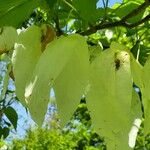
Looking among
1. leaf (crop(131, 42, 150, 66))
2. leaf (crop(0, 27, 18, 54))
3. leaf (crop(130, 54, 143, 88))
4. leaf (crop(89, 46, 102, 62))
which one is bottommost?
leaf (crop(130, 54, 143, 88))

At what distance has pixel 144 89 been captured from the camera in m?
0.81

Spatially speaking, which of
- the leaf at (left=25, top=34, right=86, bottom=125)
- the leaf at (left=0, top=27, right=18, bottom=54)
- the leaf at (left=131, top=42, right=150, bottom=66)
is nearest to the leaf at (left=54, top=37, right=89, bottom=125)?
the leaf at (left=25, top=34, right=86, bottom=125)

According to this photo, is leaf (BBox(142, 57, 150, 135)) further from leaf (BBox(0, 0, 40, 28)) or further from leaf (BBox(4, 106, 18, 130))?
leaf (BBox(4, 106, 18, 130))

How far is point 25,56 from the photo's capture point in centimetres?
82

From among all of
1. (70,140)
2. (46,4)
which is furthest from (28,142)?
(46,4)

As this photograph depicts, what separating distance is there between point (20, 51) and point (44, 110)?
0.41 feet

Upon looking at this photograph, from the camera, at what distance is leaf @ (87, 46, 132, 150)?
74cm

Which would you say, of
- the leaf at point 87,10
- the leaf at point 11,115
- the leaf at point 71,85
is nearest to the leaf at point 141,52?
the leaf at point 87,10

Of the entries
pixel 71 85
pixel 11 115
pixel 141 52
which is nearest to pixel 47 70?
pixel 71 85

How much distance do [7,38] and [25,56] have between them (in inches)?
4.4

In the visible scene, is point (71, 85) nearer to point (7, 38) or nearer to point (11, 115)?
point (7, 38)

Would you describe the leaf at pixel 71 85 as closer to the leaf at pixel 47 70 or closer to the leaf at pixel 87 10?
the leaf at pixel 47 70

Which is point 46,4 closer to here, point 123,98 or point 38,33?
point 38,33

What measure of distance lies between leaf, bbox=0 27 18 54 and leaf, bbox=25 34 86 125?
0.13 m
